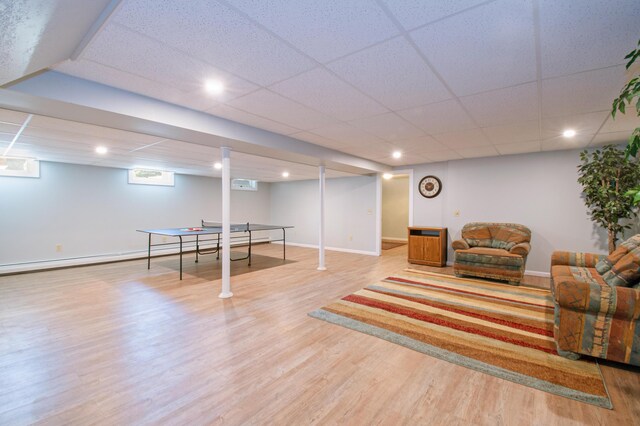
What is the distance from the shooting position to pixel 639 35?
161cm

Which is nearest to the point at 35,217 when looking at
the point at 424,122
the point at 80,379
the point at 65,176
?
the point at 65,176

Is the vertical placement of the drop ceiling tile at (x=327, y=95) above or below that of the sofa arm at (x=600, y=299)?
above

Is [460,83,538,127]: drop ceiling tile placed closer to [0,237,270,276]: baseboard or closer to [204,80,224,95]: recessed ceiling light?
[204,80,224,95]: recessed ceiling light

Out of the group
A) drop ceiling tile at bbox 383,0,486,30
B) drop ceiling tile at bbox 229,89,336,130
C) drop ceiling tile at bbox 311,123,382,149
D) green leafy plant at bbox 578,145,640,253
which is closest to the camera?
drop ceiling tile at bbox 383,0,486,30

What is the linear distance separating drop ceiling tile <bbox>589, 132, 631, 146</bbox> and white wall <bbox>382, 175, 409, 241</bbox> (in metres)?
5.49

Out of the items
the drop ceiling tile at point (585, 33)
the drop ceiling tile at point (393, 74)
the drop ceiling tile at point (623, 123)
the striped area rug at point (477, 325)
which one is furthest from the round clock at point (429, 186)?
the drop ceiling tile at point (585, 33)

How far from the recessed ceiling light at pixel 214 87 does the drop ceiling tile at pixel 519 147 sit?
4.21 m

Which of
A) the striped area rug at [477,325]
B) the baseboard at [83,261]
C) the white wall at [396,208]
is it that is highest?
the white wall at [396,208]

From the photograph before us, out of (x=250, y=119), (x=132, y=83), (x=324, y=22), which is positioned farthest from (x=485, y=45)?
(x=132, y=83)

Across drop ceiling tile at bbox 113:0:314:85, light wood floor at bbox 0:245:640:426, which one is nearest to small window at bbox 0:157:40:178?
light wood floor at bbox 0:245:640:426

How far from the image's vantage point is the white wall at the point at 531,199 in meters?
4.71

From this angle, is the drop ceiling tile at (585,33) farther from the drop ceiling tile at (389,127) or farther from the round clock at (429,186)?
the round clock at (429,186)

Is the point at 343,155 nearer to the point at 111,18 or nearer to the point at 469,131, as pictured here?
the point at 469,131

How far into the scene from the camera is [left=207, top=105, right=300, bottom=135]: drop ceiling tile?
293cm
